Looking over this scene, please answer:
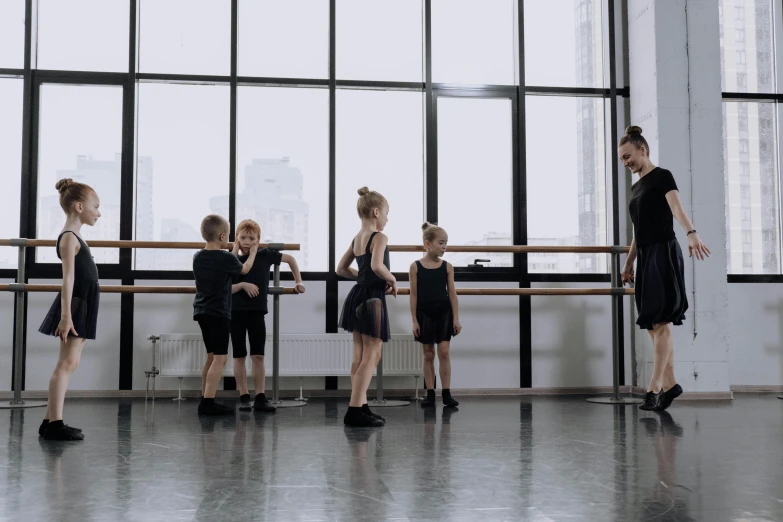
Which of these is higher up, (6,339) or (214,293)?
(214,293)

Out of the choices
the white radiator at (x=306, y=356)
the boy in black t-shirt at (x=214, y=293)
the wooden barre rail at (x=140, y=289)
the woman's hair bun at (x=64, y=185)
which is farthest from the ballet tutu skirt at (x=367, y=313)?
the white radiator at (x=306, y=356)

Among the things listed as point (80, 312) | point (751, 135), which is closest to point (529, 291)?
point (751, 135)

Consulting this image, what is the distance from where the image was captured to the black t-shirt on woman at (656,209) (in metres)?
3.87

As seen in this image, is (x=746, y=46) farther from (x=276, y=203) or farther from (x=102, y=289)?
(x=102, y=289)

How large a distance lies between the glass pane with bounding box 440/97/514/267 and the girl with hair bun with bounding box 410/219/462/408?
3.30ft

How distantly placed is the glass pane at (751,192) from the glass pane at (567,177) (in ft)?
3.33

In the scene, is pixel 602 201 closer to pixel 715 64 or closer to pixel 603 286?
pixel 603 286

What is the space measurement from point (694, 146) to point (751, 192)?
1.12m

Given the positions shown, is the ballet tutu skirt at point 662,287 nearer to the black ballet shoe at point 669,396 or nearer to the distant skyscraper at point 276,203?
the black ballet shoe at point 669,396

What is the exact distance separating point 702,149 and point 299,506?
4.11m

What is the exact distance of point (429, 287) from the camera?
14.8 ft

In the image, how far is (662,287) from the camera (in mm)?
3812

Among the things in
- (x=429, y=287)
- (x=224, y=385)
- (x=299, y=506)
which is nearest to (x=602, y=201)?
(x=429, y=287)

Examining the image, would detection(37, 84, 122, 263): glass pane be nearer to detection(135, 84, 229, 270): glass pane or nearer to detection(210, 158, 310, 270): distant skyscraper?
detection(135, 84, 229, 270): glass pane
